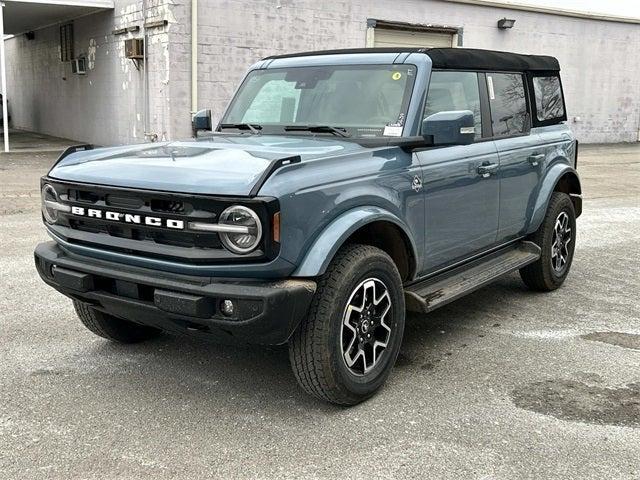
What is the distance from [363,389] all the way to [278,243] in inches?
39.4

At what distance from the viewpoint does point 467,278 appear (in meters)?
4.65

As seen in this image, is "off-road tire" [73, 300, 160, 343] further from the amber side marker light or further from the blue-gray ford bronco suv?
the amber side marker light

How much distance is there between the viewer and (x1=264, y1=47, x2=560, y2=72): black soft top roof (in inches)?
180

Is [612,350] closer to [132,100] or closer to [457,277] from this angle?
[457,277]

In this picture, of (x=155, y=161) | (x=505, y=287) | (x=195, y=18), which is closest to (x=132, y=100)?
(x=195, y=18)

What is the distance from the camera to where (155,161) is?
A: 3.58 meters

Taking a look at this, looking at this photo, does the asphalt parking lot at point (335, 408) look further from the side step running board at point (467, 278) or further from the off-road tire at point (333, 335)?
the side step running board at point (467, 278)

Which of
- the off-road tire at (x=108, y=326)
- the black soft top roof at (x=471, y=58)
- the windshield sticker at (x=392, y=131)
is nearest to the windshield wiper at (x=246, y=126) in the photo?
the black soft top roof at (x=471, y=58)

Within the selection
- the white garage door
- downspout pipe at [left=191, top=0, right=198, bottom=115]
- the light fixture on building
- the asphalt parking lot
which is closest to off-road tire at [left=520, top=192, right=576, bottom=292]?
the asphalt parking lot

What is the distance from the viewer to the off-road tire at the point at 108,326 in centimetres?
436

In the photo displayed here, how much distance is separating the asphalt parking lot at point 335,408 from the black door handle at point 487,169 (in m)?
1.12

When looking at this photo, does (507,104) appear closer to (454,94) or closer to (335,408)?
(454,94)

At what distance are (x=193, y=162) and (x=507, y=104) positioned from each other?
112 inches

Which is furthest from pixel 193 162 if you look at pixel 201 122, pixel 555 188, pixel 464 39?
pixel 464 39
